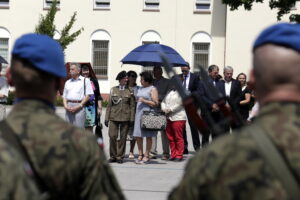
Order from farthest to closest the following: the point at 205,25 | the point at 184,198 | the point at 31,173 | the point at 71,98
A: the point at 205,25
the point at 71,98
the point at 31,173
the point at 184,198

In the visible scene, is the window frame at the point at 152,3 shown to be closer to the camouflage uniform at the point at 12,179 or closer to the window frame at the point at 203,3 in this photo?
the window frame at the point at 203,3

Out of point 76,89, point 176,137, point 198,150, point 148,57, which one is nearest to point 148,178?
point 76,89

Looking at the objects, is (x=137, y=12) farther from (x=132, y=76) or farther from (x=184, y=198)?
(x=184, y=198)

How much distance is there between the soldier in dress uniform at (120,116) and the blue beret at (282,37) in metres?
11.3

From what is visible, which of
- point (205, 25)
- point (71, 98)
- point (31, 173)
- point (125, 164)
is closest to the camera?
point (31, 173)

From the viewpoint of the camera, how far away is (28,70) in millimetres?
3225

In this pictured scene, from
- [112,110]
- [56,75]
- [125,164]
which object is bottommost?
[125,164]

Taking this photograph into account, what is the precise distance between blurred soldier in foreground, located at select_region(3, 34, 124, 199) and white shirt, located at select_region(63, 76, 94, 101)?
9.80 metres

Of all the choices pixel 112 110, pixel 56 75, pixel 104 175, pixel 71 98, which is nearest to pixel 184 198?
pixel 104 175

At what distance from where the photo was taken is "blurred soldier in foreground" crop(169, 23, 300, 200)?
2449 millimetres

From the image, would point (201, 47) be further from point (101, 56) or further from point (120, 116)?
point (120, 116)

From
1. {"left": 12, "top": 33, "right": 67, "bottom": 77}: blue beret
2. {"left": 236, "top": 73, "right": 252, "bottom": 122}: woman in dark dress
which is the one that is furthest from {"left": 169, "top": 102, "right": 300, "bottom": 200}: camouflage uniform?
{"left": 236, "top": 73, "right": 252, "bottom": 122}: woman in dark dress

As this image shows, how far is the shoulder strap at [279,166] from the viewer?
2.44m

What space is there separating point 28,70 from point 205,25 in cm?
4110
